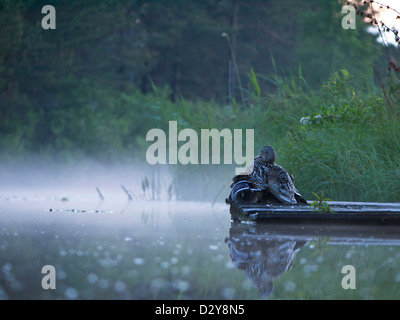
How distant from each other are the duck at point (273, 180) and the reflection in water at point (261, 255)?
1.24m

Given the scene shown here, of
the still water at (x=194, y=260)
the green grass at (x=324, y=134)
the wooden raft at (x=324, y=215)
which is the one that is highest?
the green grass at (x=324, y=134)

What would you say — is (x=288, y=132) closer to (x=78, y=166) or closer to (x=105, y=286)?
(x=105, y=286)

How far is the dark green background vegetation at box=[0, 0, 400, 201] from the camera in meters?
8.59

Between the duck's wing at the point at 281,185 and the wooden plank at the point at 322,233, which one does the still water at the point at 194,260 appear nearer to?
the wooden plank at the point at 322,233

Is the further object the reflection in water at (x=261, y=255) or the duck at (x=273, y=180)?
the duck at (x=273, y=180)

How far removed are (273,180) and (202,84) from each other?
2296 centimetres

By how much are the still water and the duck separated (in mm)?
674

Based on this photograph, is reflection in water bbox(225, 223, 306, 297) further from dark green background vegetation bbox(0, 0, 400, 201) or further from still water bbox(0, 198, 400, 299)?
dark green background vegetation bbox(0, 0, 400, 201)

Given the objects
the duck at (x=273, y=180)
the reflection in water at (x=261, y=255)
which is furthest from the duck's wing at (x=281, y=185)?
the reflection in water at (x=261, y=255)

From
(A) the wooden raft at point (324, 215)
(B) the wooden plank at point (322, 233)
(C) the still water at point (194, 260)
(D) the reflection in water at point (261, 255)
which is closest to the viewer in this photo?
(C) the still water at point (194, 260)

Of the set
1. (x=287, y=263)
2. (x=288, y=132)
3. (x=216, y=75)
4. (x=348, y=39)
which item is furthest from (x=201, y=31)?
(x=287, y=263)

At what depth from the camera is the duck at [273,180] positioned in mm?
7277

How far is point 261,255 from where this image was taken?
4.44m

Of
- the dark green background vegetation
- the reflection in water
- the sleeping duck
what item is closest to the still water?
the reflection in water
